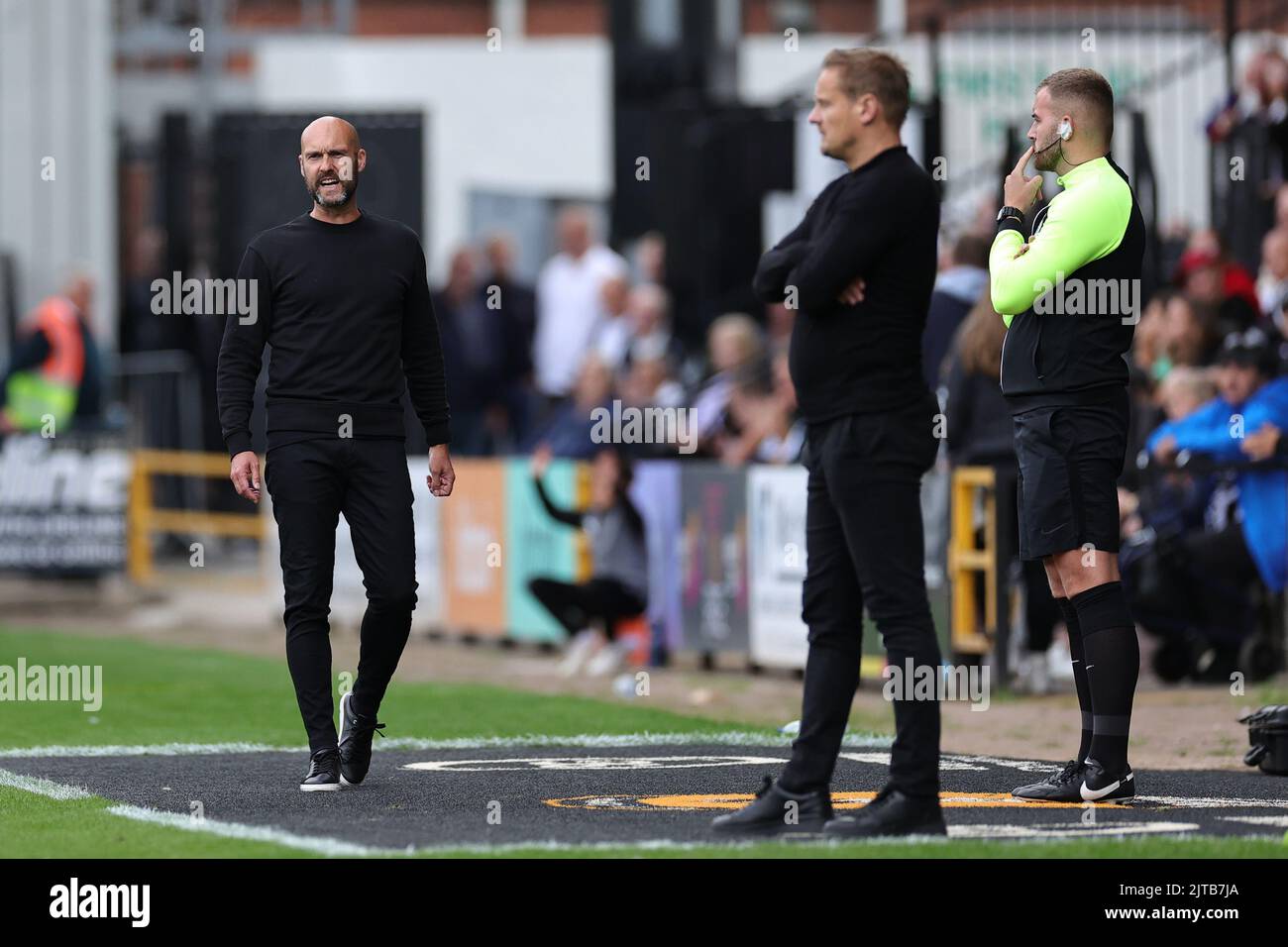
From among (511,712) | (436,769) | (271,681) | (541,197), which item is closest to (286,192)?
(541,197)

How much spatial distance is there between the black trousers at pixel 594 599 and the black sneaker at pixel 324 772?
272 inches

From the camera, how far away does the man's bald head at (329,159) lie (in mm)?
8273

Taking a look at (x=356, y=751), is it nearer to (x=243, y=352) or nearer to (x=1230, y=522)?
(x=243, y=352)

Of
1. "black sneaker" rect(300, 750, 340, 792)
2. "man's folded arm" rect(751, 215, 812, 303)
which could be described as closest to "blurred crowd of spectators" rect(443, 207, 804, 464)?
"black sneaker" rect(300, 750, 340, 792)

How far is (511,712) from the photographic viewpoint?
1165 centimetres

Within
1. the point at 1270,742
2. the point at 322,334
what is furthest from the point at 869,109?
the point at 1270,742

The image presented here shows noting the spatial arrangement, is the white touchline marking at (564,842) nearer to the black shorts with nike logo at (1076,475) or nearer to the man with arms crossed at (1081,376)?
the man with arms crossed at (1081,376)

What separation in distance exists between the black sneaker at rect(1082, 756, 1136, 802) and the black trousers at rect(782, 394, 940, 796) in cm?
108

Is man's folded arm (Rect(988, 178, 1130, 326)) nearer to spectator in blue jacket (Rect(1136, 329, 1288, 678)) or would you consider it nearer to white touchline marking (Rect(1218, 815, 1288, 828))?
white touchline marking (Rect(1218, 815, 1288, 828))

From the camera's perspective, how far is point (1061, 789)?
7.82 metres

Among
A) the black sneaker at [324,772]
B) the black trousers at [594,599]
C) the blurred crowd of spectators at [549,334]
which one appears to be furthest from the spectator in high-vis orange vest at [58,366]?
the black sneaker at [324,772]

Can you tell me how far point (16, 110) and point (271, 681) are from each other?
13.3 meters

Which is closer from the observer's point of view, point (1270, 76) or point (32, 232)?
point (1270, 76)
